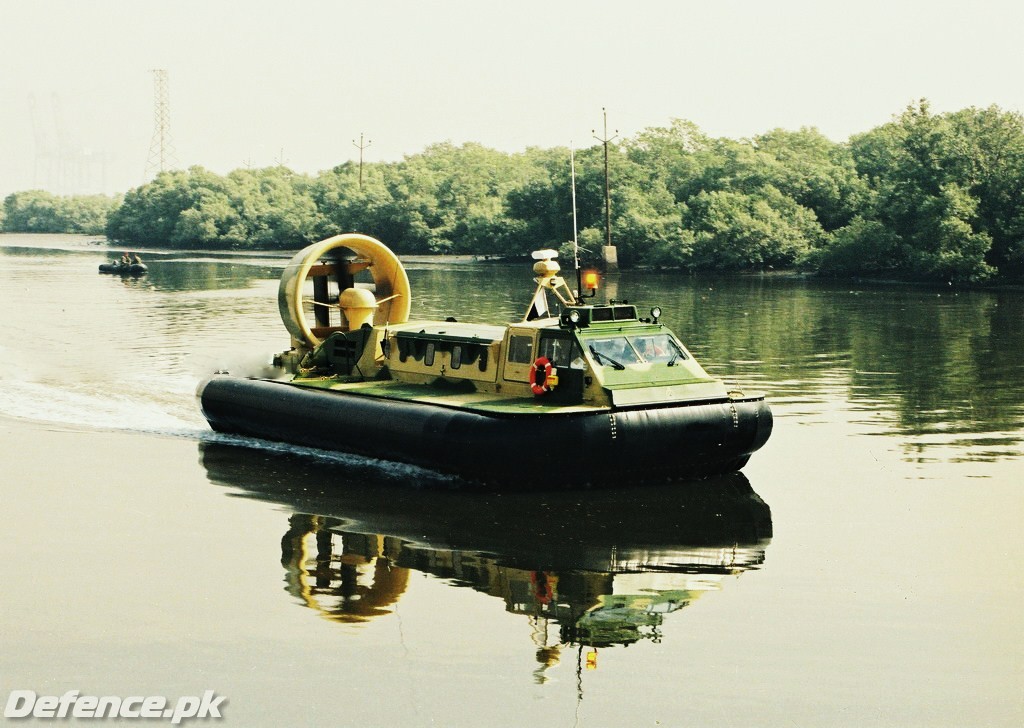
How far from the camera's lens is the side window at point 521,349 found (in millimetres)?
14508

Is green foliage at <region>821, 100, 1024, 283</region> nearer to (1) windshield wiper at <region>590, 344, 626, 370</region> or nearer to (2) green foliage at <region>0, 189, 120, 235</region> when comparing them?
(1) windshield wiper at <region>590, 344, 626, 370</region>

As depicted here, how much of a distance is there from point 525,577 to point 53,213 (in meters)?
173

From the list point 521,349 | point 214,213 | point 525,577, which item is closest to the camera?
point 525,577

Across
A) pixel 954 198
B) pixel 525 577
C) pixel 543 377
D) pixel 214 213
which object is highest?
pixel 214 213

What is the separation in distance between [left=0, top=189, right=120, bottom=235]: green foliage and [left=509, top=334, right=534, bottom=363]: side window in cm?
15170

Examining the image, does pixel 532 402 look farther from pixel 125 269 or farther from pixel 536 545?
pixel 125 269

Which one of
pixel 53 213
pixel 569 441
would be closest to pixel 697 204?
pixel 569 441

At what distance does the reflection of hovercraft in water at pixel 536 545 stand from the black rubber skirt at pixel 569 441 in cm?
26

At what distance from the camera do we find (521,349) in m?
14.6

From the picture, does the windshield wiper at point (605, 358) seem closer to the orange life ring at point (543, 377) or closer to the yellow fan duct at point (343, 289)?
the orange life ring at point (543, 377)

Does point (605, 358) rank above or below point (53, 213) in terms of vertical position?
below

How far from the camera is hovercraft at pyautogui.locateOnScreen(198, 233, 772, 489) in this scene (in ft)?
43.9

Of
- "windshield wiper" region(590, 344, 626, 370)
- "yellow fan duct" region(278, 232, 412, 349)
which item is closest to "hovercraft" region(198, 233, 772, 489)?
"windshield wiper" region(590, 344, 626, 370)

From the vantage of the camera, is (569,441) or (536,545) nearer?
(536,545)
